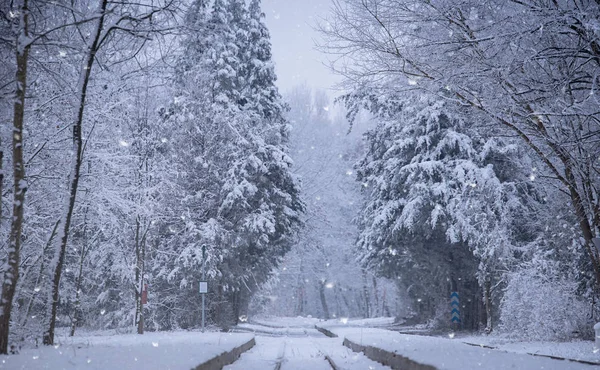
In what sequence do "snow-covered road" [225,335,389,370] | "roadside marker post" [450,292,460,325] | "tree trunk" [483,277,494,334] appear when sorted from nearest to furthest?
"snow-covered road" [225,335,389,370], "tree trunk" [483,277,494,334], "roadside marker post" [450,292,460,325]

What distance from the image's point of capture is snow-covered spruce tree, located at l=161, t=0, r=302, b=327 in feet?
83.8

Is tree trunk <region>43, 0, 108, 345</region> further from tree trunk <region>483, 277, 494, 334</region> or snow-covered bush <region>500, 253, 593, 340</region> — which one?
tree trunk <region>483, 277, 494, 334</region>

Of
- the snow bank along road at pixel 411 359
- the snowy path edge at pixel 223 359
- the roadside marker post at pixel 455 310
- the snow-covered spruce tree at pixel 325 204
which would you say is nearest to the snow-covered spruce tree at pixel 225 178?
the roadside marker post at pixel 455 310

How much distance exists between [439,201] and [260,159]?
924cm

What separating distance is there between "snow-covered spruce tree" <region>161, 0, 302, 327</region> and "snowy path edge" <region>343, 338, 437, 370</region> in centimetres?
1168

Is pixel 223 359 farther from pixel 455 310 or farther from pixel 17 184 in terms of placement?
pixel 455 310

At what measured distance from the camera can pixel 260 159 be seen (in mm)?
26688

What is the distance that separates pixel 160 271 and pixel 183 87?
30.8ft

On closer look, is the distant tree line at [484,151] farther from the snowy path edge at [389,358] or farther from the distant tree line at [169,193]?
the distant tree line at [169,193]

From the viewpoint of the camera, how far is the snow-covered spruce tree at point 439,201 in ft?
66.5

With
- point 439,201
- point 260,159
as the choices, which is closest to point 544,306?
point 439,201

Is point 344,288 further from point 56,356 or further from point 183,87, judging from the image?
point 56,356

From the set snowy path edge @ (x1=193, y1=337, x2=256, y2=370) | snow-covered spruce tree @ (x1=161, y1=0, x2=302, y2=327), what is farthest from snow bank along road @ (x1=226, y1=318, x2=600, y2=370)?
snow-covered spruce tree @ (x1=161, y1=0, x2=302, y2=327)

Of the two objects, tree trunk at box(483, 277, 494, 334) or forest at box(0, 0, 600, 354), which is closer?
forest at box(0, 0, 600, 354)
